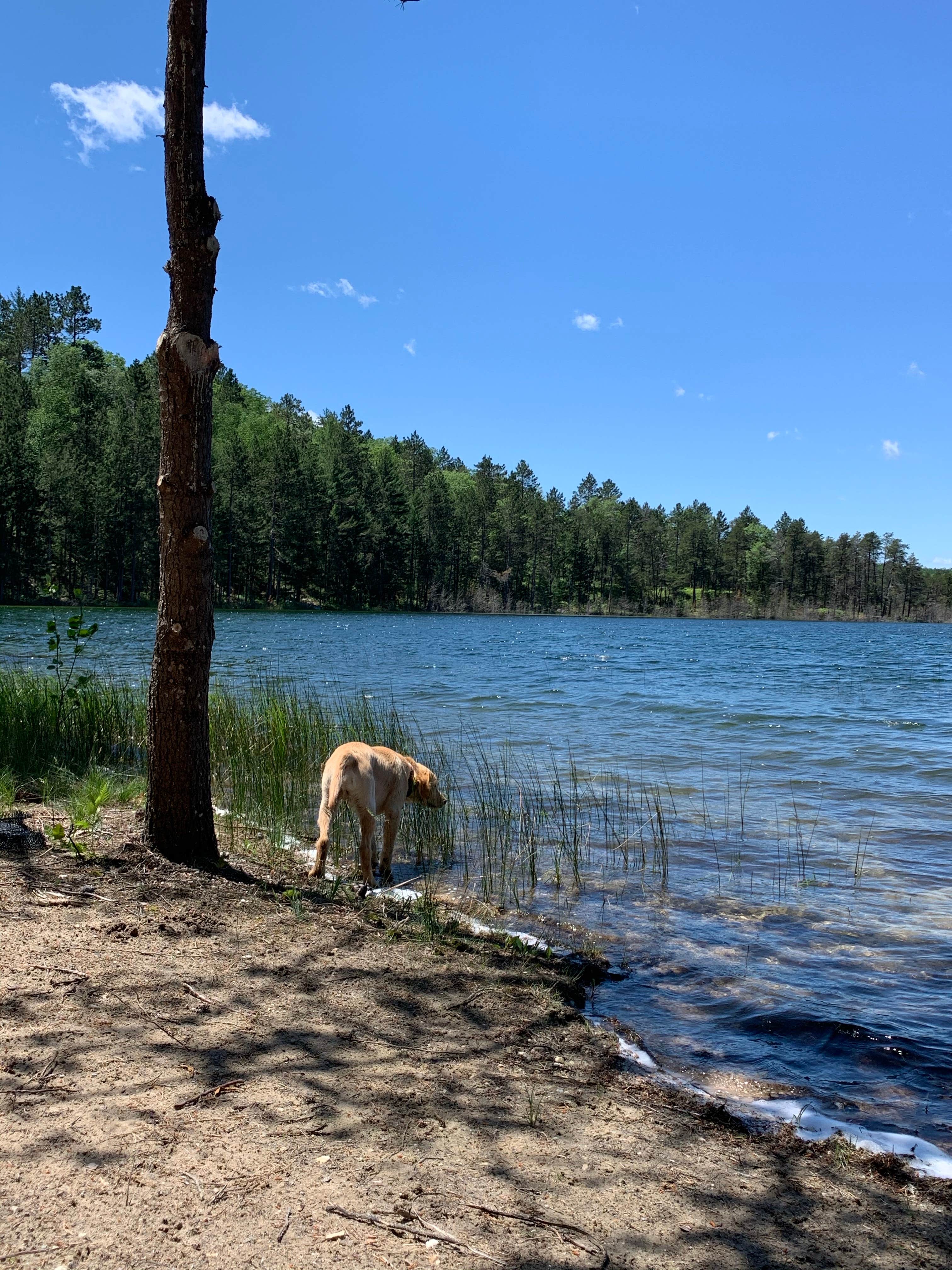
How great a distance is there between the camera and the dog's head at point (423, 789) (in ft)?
23.9

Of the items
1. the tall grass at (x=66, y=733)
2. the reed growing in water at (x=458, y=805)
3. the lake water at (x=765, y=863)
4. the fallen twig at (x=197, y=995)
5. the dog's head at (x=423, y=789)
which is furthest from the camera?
the tall grass at (x=66, y=733)

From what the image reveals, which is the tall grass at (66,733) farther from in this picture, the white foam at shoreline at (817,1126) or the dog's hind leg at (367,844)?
the white foam at shoreline at (817,1126)

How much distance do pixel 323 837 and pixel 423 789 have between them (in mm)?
1263

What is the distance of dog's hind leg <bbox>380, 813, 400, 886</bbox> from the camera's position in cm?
693

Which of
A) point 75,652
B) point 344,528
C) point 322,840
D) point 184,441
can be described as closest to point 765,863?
point 322,840

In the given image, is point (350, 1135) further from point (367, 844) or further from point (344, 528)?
point (344, 528)

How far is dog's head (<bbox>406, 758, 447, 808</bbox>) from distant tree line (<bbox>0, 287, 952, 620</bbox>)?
15.1ft

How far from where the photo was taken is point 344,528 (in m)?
93.9

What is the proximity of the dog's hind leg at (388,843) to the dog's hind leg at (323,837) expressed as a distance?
0.67m

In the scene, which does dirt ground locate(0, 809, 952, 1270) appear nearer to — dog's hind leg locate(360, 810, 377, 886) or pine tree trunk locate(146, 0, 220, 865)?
pine tree trunk locate(146, 0, 220, 865)

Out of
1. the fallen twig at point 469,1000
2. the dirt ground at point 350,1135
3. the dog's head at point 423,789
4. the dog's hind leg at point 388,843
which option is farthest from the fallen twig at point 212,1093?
the dog's head at point 423,789

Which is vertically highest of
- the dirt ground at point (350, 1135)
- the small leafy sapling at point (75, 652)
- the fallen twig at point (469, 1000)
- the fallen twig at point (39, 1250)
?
the small leafy sapling at point (75, 652)

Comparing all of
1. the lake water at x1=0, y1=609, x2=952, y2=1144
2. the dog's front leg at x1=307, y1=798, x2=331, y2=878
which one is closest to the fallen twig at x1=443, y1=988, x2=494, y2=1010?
the lake water at x1=0, y1=609, x2=952, y2=1144

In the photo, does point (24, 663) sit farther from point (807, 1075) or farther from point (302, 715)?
point (807, 1075)
